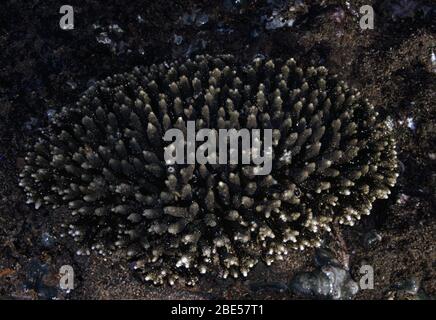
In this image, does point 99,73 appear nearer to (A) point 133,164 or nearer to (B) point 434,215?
(A) point 133,164

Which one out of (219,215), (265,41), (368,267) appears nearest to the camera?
(219,215)

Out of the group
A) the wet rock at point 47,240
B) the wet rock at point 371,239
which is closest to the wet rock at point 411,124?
the wet rock at point 371,239

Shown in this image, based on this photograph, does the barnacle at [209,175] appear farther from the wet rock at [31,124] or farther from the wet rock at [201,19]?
the wet rock at [201,19]

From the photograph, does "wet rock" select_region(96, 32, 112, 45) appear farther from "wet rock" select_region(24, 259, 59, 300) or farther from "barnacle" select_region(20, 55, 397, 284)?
"wet rock" select_region(24, 259, 59, 300)
